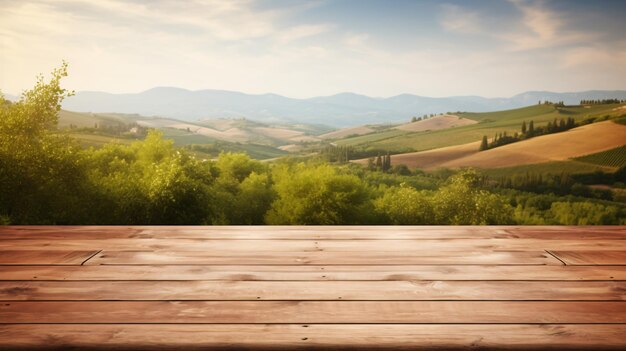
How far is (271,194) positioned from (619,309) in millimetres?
7216

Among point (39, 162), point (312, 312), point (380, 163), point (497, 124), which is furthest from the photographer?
point (380, 163)

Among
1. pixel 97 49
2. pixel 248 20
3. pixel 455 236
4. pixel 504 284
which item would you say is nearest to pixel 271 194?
pixel 248 20

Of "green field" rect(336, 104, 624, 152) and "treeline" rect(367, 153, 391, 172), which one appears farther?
"treeline" rect(367, 153, 391, 172)

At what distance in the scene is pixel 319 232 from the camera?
2.55 m

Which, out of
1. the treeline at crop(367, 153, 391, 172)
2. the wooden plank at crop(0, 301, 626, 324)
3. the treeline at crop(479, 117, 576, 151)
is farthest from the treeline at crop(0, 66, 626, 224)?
the wooden plank at crop(0, 301, 626, 324)

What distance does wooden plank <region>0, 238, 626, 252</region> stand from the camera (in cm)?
216

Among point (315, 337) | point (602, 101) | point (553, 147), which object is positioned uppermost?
point (602, 101)

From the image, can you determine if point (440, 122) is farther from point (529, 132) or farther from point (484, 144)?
point (529, 132)

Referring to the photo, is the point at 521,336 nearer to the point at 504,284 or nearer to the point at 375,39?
the point at 504,284

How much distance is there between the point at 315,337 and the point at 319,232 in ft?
4.40

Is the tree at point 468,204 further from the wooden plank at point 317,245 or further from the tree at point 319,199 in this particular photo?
the wooden plank at point 317,245

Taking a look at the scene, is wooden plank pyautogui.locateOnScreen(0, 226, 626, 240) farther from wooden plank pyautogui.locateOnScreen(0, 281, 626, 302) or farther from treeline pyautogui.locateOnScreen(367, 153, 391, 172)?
treeline pyautogui.locateOnScreen(367, 153, 391, 172)

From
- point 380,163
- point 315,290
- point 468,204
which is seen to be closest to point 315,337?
point 315,290

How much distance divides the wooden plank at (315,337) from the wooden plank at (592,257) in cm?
74
